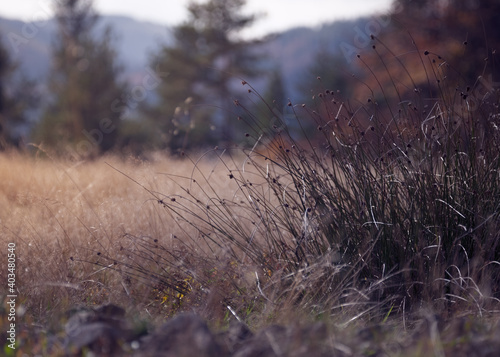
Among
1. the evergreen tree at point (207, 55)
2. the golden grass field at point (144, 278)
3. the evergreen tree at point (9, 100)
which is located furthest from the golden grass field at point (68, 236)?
the evergreen tree at point (207, 55)

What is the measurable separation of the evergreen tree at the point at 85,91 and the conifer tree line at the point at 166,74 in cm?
3

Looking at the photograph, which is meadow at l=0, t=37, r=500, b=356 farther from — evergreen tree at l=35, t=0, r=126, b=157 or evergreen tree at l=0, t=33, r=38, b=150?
evergreen tree at l=0, t=33, r=38, b=150

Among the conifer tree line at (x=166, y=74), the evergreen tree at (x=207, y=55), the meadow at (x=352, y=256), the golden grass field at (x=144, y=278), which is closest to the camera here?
the golden grass field at (x=144, y=278)

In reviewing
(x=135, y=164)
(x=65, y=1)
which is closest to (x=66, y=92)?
(x=65, y=1)

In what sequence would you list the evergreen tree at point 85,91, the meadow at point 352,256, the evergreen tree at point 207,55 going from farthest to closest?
the evergreen tree at point 207,55 < the evergreen tree at point 85,91 < the meadow at point 352,256

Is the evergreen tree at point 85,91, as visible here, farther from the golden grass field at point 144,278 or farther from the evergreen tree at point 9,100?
the golden grass field at point 144,278

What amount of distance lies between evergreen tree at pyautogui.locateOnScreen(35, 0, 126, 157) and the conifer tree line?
35mm

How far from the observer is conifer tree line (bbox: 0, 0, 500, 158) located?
35.5 ft

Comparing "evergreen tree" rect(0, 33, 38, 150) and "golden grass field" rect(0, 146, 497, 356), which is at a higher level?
"evergreen tree" rect(0, 33, 38, 150)

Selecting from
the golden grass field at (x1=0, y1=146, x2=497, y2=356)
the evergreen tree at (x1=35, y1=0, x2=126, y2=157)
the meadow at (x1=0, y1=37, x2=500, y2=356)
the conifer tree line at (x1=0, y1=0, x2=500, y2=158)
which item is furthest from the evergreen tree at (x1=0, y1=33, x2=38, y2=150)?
the meadow at (x1=0, y1=37, x2=500, y2=356)

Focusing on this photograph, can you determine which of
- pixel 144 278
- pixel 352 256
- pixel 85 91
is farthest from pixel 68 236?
pixel 85 91

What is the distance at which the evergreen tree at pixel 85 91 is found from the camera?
16.6 meters

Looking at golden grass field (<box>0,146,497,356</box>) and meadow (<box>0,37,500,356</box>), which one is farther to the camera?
meadow (<box>0,37,500,356</box>)

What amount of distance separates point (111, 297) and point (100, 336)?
0.98 metres
